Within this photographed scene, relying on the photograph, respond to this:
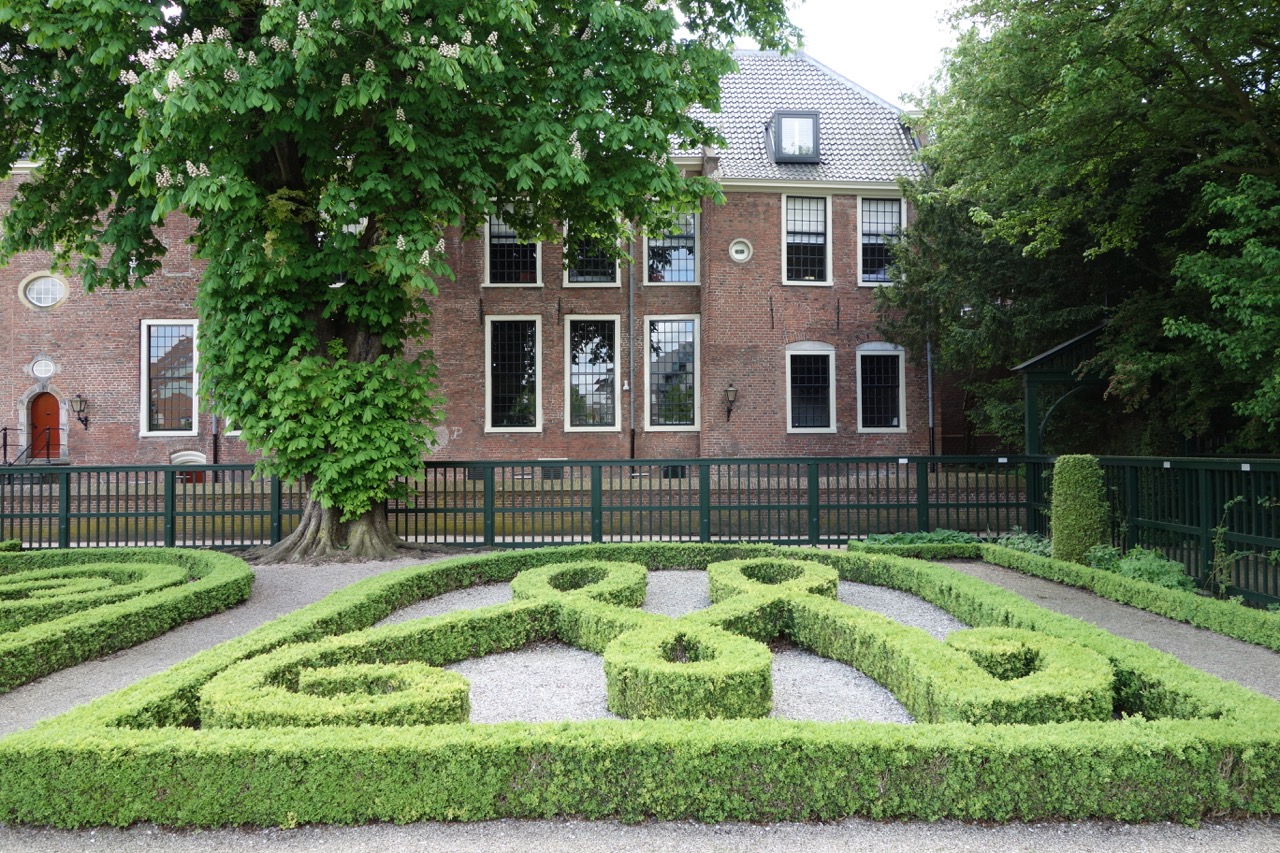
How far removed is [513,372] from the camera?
918 inches

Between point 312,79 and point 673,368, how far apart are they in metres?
15.0

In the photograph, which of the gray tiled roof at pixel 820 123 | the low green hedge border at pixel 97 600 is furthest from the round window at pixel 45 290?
the gray tiled roof at pixel 820 123

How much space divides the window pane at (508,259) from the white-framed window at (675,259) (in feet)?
10.9

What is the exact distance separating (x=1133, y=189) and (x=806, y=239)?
35.1ft

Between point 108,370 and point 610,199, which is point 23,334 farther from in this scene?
point 610,199

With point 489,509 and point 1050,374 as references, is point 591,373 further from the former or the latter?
point 1050,374

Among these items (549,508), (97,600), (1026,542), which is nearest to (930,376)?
(1026,542)

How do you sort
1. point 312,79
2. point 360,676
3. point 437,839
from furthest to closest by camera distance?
point 312,79 < point 360,676 < point 437,839

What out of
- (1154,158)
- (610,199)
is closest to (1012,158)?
(1154,158)

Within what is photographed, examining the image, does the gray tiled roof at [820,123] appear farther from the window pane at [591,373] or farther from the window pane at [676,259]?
the window pane at [591,373]

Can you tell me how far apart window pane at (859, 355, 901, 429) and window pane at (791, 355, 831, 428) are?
1.08 m

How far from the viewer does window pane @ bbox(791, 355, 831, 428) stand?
76.3ft

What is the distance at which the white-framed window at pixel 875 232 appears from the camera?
2348 cm

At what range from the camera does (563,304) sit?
2333 centimetres
